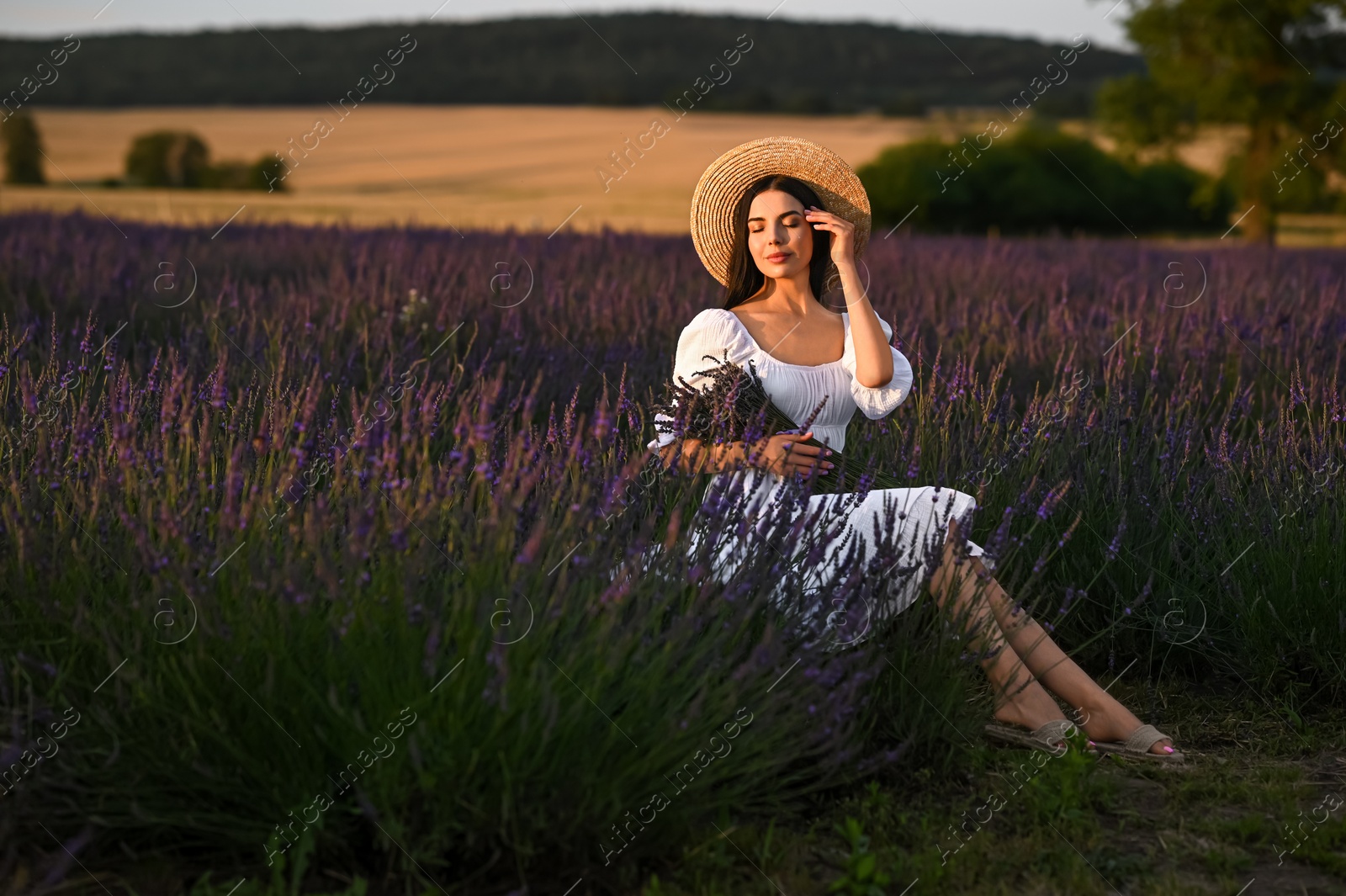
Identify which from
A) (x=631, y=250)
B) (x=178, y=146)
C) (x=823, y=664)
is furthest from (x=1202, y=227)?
(x=823, y=664)

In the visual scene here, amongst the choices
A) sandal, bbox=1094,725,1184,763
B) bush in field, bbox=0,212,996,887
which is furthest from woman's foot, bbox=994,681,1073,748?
bush in field, bbox=0,212,996,887

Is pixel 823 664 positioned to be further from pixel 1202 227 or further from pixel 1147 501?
pixel 1202 227

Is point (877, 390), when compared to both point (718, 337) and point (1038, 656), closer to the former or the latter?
point (718, 337)

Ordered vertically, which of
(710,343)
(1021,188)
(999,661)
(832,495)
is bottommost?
(1021,188)

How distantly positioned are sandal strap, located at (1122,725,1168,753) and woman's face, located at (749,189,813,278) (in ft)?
4.54

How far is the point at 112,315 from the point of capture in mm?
6020

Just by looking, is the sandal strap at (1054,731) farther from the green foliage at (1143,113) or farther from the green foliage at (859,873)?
the green foliage at (1143,113)

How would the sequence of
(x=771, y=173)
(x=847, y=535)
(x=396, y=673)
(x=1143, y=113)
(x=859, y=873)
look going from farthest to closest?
1. (x=1143, y=113)
2. (x=771, y=173)
3. (x=847, y=535)
4. (x=859, y=873)
5. (x=396, y=673)

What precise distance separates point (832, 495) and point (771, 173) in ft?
3.15

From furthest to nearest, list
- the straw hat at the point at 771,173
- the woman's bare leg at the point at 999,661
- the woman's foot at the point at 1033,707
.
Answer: the straw hat at the point at 771,173 → the woman's foot at the point at 1033,707 → the woman's bare leg at the point at 999,661

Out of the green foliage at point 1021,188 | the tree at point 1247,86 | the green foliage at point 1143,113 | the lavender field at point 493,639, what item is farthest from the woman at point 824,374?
the green foliage at point 1143,113

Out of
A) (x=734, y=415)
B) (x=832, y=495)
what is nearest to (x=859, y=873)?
(x=832, y=495)

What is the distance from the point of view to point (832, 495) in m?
2.97

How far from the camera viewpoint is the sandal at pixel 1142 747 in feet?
9.59
